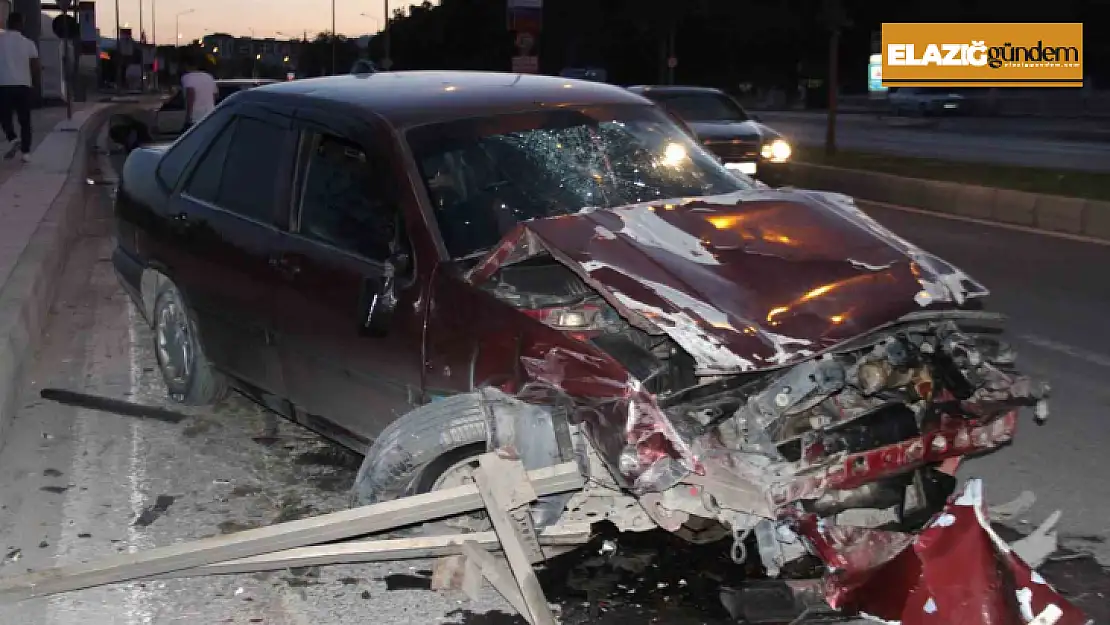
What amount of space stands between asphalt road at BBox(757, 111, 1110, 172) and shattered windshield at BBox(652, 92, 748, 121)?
6.22m

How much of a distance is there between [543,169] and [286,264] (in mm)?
1084

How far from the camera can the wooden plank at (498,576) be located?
3789mm

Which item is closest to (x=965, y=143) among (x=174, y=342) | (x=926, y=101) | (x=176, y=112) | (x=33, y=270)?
(x=176, y=112)

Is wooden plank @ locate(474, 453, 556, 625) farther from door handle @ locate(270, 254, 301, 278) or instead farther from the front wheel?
door handle @ locate(270, 254, 301, 278)

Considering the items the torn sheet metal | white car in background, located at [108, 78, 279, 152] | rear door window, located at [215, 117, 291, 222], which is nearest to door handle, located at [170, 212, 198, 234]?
rear door window, located at [215, 117, 291, 222]

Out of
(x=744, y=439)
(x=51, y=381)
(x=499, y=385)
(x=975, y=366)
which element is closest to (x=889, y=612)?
(x=744, y=439)

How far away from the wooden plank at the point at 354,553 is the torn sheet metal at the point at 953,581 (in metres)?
0.99

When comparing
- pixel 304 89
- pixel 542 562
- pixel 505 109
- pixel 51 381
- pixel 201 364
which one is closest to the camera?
pixel 542 562

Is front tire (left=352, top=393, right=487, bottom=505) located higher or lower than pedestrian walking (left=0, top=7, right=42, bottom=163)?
lower

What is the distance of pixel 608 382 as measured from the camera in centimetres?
377

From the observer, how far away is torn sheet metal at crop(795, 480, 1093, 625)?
3543 millimetres

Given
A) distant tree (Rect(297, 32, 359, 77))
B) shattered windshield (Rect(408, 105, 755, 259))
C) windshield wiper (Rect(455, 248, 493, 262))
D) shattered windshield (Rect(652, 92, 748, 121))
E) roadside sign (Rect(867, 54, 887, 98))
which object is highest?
distant tree (Rect(297, 32, 359, 77))

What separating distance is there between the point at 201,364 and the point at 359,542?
2209 millimetres

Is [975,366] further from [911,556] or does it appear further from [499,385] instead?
[499,385]
